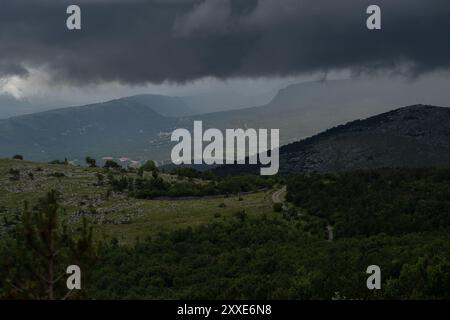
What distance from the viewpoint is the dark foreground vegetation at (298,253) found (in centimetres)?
5125

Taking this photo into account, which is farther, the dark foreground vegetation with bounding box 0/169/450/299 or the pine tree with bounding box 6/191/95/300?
the dark foreground vegetation with bounding box 0/169/450/299

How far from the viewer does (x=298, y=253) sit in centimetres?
7981

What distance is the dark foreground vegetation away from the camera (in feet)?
168

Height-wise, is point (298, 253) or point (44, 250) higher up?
point (44, 250)

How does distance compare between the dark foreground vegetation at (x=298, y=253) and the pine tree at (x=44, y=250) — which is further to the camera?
the dark foreground vegetation at (x=298, y=253)

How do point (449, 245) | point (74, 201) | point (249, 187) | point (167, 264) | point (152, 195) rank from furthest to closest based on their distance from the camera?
point (249, 187)
point (152, 195)
point (74, 201)
point (167, 264)
point (449, 245)

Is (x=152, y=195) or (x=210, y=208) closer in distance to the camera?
(x=210, y=208)

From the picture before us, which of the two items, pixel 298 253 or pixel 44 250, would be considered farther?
pixel 298 253

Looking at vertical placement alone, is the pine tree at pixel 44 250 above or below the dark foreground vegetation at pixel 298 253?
above

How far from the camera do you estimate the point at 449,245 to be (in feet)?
239

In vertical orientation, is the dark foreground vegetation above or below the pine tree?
below
